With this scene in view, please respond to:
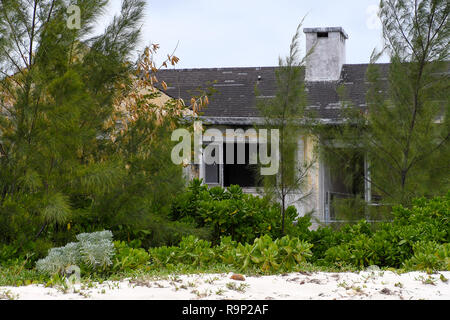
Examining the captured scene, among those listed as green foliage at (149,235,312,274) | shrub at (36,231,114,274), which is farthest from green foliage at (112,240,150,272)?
green foliage at (149,235,312,274)

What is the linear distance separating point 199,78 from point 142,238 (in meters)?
10.6

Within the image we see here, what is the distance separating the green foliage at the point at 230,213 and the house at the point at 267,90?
4.72 meters

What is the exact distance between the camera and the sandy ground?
180 inches

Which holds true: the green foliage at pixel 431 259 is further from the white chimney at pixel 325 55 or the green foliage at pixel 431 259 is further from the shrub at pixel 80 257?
the white chimney at pixel 325 55

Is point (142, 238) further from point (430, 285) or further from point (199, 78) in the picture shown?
point (199, 78)

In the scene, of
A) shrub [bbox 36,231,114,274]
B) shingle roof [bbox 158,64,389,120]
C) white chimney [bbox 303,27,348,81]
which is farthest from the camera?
white chimney [bbox 303,27,348,81]

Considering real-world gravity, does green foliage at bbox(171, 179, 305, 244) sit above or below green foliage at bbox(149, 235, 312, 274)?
above

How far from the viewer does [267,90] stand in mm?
15633

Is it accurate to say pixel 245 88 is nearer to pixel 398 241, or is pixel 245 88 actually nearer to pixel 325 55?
pixel 325 55

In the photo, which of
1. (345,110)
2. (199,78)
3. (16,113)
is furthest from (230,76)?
(16,113)

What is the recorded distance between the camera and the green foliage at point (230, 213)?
8.03m

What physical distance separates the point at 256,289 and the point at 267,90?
1122 centimetres

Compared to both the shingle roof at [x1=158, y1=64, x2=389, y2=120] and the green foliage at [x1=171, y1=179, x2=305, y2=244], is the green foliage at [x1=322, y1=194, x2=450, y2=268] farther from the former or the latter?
the shingle roof at [x1=158, y1=64, x2=389, y2=120]

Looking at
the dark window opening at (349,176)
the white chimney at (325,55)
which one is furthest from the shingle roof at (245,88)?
the dark window opening at (349,176)
